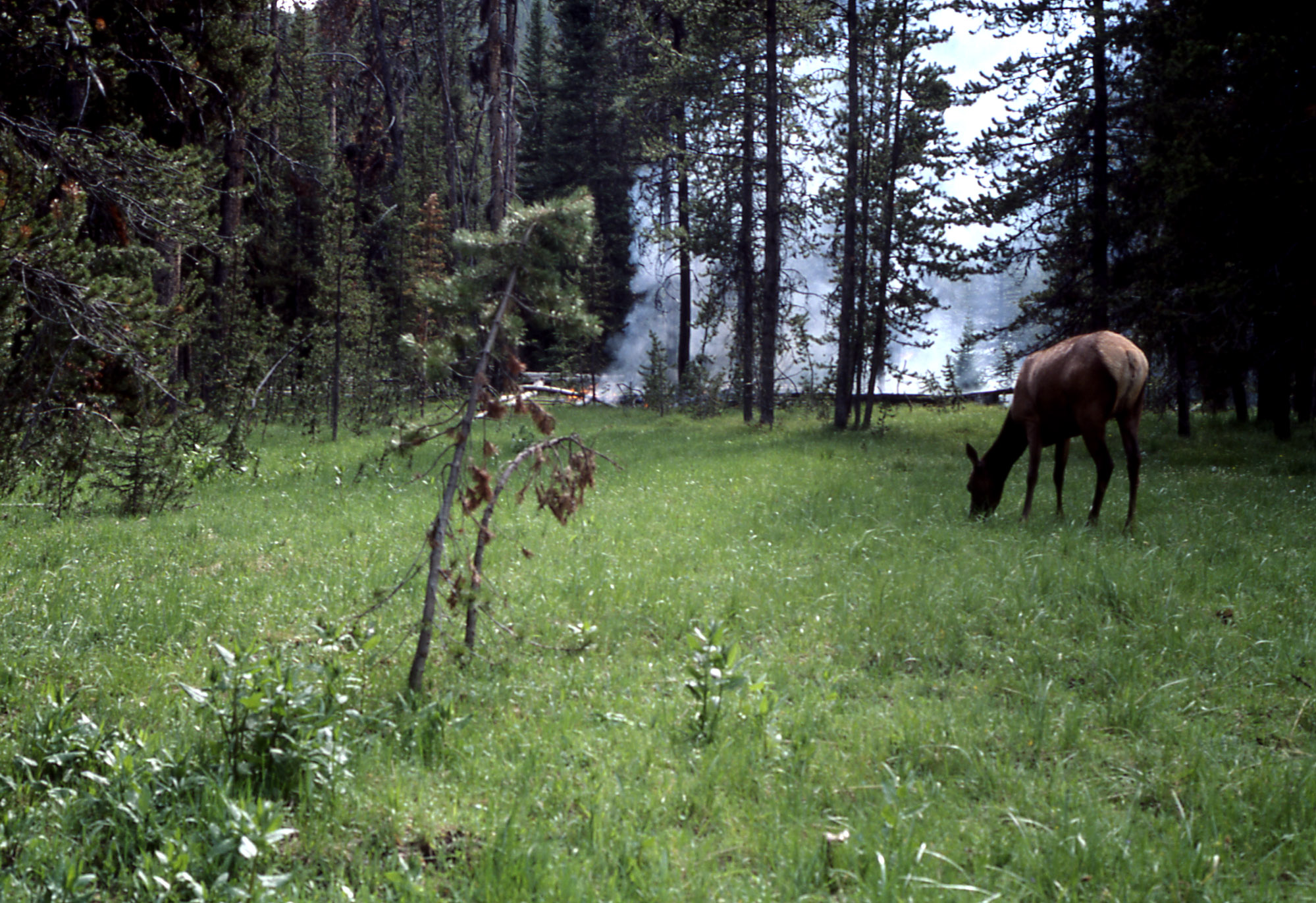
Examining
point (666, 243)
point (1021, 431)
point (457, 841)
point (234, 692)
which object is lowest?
point (457, 841)

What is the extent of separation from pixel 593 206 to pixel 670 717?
315 cm

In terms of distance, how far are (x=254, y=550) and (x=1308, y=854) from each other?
8.44m

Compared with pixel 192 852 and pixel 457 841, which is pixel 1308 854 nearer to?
pixel 457 841

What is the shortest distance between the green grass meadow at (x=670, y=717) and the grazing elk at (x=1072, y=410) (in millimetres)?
1079

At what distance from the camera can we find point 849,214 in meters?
23.6

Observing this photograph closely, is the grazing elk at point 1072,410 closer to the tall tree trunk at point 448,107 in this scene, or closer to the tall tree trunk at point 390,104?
the tall tree trunk at point 448,107

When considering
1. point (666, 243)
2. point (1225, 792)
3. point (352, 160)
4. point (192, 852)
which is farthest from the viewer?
point (666, 243)

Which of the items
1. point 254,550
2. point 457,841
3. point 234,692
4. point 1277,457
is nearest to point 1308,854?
point 457,841

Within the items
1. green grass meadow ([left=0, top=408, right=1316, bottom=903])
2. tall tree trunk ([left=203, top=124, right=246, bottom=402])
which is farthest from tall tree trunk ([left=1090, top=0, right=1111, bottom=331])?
tall tree trunk ([left=203, top=124, right=246, bottom=402])

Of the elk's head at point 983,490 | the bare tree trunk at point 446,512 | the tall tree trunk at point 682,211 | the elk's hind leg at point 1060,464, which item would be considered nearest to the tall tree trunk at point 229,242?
the tall tree trunk at point 682,211

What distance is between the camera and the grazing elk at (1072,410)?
10.0 metres

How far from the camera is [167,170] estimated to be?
9289mm

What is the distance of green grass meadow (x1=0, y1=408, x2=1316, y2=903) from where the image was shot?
11.3ft

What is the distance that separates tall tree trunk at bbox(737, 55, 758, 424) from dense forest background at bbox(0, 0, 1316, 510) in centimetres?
20
